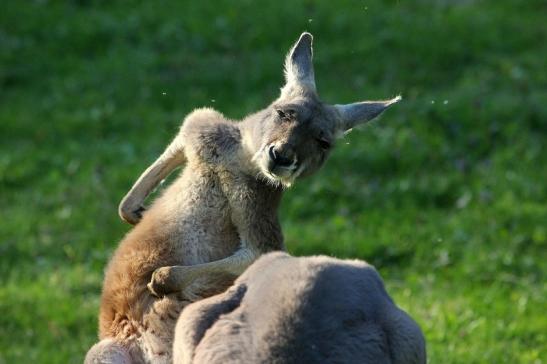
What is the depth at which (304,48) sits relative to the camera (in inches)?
274

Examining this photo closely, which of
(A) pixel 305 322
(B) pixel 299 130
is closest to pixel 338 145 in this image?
(B) pixel 299 130

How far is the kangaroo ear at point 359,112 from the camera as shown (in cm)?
663

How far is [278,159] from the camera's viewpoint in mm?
6086

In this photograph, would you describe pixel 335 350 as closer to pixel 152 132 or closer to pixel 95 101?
pixel 152 132

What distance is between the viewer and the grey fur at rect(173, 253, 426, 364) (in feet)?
15.6

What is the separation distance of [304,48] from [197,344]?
98.1 inches

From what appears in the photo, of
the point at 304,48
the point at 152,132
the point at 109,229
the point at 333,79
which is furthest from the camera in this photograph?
the point at 333,79

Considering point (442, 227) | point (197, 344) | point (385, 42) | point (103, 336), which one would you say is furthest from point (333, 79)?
point (197, 344)

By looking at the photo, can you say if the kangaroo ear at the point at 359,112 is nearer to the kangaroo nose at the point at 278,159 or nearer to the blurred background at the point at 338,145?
the kangaroo nose at the point at 278,159

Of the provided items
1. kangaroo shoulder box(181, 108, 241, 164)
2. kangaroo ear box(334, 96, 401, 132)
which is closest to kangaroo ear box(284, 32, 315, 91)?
kangaroo ear box(334, 96, 401, 132)

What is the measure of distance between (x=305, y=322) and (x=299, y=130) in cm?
167

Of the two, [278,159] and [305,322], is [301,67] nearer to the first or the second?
[278,159]

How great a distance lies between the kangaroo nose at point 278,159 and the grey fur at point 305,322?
96cm

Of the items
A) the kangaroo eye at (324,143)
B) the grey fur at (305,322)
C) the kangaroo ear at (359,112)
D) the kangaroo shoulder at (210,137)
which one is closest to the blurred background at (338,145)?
the kangaroo ear at (359,112)
